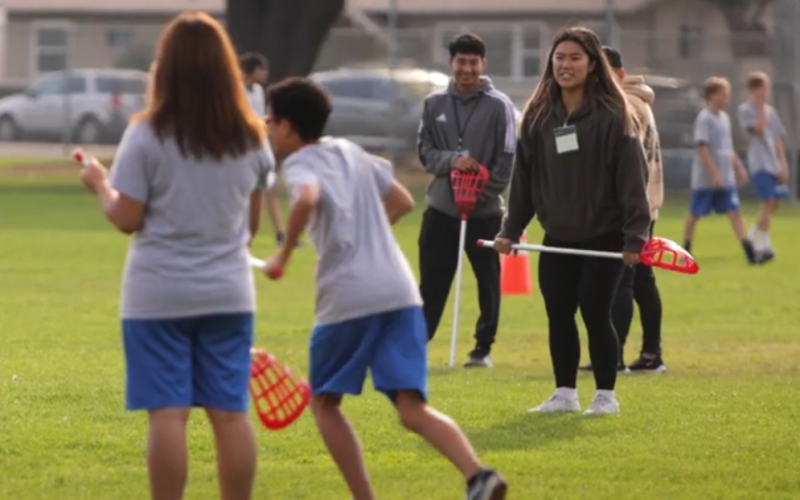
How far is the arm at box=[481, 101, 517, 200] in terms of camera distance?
39.3 feet

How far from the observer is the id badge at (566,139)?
9.45 meters

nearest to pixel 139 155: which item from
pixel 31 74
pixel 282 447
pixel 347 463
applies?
pixel 347 463

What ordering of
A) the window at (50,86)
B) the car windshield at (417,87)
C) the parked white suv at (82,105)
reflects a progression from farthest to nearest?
1. the window at (50,86)
2. the parked white suv at (82,105)
3. the car windshield at (417,87)

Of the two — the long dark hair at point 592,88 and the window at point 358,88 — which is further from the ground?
the long dark hair at point 592,88

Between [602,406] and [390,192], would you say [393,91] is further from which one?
[390,192]

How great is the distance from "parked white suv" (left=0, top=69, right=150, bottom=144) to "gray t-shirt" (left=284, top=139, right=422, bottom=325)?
30.3 metres

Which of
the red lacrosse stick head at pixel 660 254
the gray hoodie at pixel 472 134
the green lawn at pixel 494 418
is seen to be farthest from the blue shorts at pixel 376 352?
the gray hoodie at pixel 472 134

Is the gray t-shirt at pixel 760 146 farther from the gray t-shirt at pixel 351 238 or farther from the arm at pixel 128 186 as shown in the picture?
the arm at pixel 128 186

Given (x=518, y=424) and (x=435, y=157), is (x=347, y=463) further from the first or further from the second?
(x=435, y=157)

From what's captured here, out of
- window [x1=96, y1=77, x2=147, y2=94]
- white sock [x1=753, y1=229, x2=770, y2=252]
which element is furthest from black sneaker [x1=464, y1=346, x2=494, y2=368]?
window [x1=96, y1=77, x2=147, y2=94]

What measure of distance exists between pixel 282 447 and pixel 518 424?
4.34ft

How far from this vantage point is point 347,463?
6965 mm

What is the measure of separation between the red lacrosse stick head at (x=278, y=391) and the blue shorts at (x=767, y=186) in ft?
49.9

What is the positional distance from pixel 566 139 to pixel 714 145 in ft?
35.8
